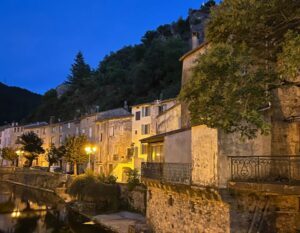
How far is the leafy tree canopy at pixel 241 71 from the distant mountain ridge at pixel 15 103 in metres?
125

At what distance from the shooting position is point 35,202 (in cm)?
4275

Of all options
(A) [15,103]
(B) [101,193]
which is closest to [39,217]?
(B) [101,193]

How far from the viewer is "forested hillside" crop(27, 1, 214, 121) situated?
68562mm

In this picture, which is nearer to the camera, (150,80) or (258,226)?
(258,226)

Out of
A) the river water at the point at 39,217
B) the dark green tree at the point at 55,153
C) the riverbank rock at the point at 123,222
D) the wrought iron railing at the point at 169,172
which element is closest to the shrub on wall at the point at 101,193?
the riverbank rock at the point at 123,222

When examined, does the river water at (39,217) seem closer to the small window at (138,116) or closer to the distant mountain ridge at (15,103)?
the small window at (138,116)

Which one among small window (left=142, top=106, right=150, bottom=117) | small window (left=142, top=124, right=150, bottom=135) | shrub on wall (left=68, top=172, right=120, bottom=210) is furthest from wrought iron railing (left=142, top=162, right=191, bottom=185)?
small window (left=142, top=106, right=150, bottom=117)

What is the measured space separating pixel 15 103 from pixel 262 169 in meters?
138

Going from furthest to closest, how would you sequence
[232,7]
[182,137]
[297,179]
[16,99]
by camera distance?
[16,99] < [182,137] < [297,179] < [232,7]

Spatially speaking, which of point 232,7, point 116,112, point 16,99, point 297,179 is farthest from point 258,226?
point 16,99

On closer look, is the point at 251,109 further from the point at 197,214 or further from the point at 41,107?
the point at 41,107

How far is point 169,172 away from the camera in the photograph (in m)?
19.5

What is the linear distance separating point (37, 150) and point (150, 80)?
27.2 metres

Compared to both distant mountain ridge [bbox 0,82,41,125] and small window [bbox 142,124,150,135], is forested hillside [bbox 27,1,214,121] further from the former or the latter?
distant mountain ridge [bbox 0,82,41,125]
